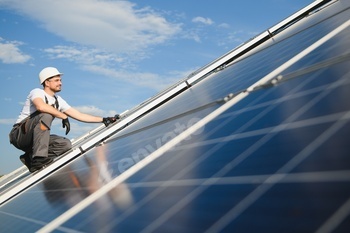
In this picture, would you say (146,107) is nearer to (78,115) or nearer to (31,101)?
(78,115)

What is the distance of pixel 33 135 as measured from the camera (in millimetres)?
6723

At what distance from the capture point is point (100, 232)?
102 inches

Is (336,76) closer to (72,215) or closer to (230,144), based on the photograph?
(230,144)

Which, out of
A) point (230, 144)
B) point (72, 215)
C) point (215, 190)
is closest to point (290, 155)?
point (215, 190)

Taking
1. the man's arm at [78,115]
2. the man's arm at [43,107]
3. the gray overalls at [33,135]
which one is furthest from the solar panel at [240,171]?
the man's arm at [78,115]

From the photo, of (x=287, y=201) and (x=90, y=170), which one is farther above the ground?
(x=90, y=170)

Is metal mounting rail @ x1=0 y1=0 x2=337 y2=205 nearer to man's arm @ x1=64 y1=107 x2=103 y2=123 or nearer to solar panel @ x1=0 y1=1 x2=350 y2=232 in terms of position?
man's arm @ x1=64 y1=107 x2=103 y2=123

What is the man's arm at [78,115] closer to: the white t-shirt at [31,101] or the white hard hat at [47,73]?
the white t-shirt at [31,101]

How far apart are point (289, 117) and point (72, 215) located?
2.11 meters

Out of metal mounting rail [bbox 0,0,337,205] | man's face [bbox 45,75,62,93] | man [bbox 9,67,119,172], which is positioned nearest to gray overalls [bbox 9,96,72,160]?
man [bbox 9,67,119,172]

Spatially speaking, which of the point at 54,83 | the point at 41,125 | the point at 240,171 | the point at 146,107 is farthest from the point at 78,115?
the point at 240,171

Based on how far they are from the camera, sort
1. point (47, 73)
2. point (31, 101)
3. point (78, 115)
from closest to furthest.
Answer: point (31, 101) → point (47, 73) → point (78, 115)

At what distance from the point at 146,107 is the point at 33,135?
2.39 m

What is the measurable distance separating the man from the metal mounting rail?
457 mm
